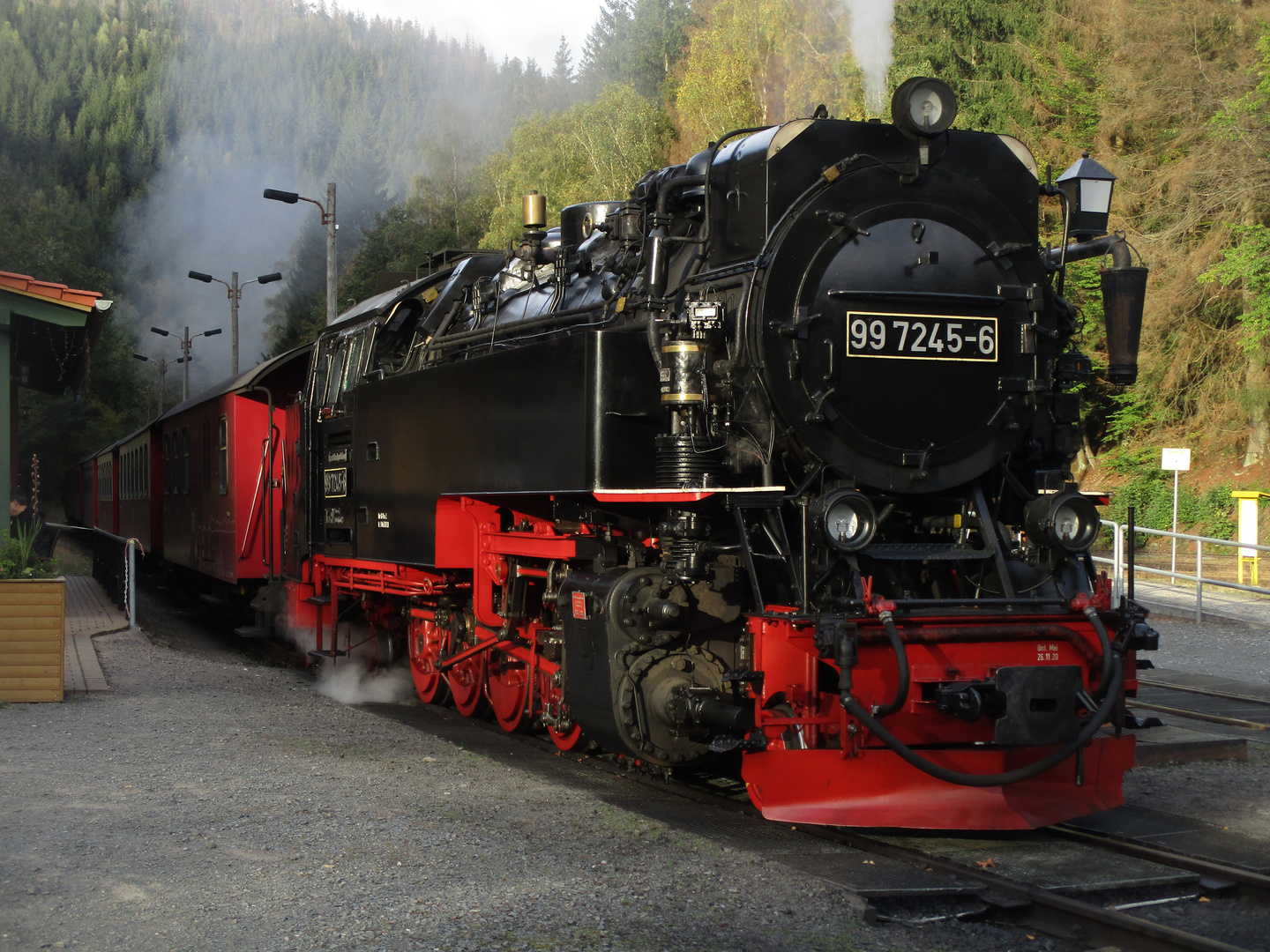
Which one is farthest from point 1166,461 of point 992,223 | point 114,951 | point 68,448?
point 68,448

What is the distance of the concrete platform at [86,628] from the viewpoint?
908cm

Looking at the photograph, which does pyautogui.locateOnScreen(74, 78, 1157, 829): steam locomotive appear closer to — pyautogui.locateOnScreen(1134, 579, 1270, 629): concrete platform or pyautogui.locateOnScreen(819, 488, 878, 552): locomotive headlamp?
pyautogui.locateOnScreen(819, 488, 878, 552): locomotive headlamp

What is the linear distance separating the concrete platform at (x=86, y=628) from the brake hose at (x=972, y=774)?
6316mm

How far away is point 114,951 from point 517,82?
86.7m

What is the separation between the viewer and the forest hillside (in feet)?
74.0

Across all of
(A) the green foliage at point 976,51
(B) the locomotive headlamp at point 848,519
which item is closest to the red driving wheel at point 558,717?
(B) the locomotive headlamp at point 848,519

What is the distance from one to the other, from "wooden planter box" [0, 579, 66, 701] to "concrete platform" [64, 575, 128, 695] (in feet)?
1.40

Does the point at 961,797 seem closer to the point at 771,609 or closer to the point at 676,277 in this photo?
the point at 771,609

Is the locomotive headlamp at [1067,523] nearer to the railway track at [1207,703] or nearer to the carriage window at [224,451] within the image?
the railway track at [1207,703]

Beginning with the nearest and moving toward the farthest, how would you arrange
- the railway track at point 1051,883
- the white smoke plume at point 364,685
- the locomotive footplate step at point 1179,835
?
the railway track at point 1051,883
the locomotive footplate step at point 1179,835
the white smoke plume at point 364,685

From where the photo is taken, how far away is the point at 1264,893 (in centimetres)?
428

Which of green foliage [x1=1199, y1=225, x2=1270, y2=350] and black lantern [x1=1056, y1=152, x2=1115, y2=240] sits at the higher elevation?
green foliage [x1=1199, y1=225, x2=1270, y2=350]

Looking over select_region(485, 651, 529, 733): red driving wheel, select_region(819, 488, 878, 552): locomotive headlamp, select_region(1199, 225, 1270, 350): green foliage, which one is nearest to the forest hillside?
select_region(1199, 225, 1270, 350): green foliage

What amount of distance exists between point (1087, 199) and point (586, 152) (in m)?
32.8
